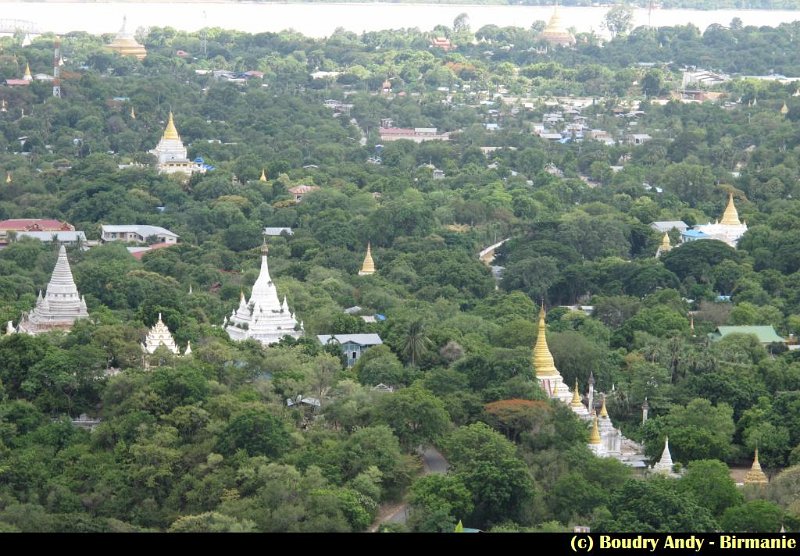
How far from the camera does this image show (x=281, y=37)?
328 feet

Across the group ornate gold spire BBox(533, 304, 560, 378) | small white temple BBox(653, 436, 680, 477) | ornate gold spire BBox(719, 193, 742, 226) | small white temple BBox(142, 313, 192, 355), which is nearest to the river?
ornate gold spire BBox(719, 193, 742, 226)

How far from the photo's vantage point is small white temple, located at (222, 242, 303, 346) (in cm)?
3625

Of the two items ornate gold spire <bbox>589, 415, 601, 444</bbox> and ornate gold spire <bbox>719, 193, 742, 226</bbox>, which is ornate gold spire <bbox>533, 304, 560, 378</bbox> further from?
ornate gold spire <bbox>719, 193, 742, 226</bbox>

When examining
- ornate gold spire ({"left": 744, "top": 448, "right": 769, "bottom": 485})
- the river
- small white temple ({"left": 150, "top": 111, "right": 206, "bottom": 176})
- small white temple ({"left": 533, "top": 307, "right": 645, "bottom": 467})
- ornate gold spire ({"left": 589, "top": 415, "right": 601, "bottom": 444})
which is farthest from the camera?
the river

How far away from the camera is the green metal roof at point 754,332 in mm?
38438

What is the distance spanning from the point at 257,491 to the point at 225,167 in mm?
33557

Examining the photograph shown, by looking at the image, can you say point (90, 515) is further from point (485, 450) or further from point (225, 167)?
point (225, 167)

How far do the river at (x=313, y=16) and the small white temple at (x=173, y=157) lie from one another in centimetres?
4649

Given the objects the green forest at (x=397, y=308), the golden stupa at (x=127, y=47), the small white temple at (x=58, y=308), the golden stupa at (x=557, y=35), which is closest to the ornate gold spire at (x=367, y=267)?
the green forest at (x=397, y=308)

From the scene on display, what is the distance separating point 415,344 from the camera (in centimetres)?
3488

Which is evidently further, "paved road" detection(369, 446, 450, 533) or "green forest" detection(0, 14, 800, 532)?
"green forest" detection(0, 14, 800, 532)

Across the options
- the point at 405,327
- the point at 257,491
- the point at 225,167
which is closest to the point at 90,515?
the point at 257,491

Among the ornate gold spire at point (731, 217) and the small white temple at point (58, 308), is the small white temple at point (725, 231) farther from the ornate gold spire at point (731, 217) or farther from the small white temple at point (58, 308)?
the small white temple at point (58, 308)

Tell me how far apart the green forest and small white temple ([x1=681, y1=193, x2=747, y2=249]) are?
0.51m
